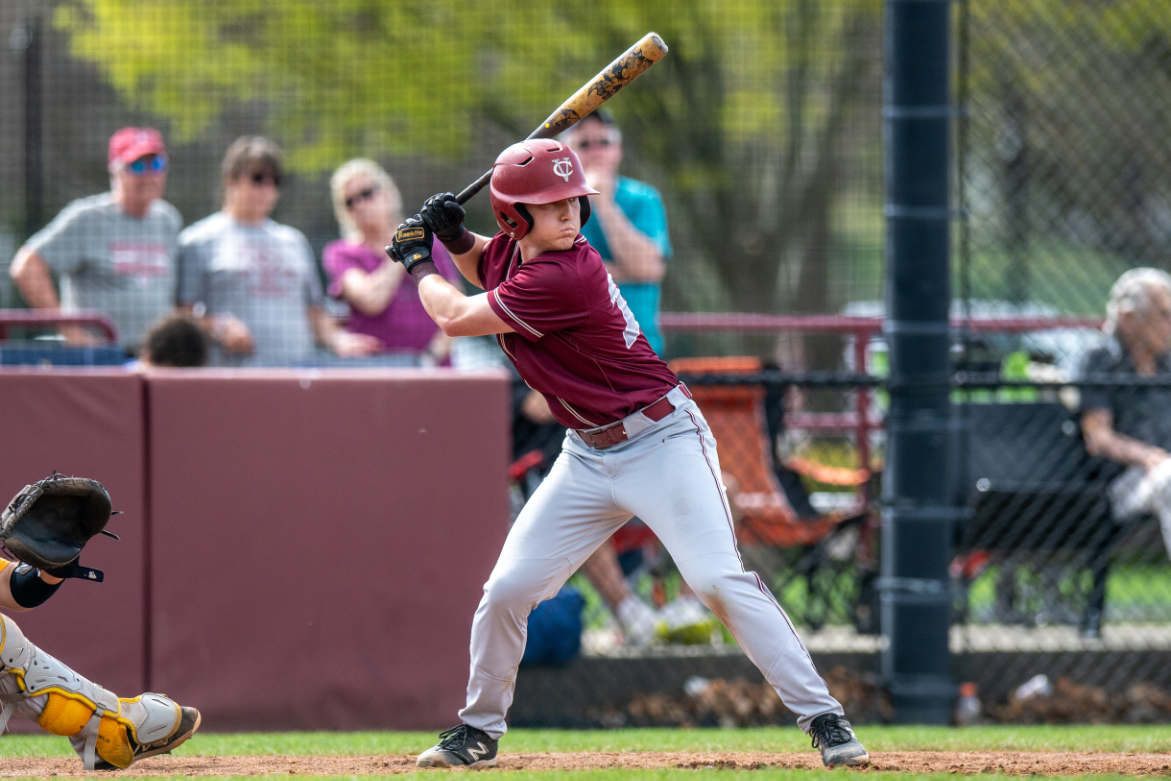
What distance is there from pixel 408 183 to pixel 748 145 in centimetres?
317

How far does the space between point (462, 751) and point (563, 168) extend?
1.75 metres

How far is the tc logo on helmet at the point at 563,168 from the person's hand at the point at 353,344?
298 centimetres

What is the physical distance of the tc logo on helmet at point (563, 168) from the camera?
4309 millimetres

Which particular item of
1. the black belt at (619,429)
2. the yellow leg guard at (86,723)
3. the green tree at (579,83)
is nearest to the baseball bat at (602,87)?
the black belt at (619,429)

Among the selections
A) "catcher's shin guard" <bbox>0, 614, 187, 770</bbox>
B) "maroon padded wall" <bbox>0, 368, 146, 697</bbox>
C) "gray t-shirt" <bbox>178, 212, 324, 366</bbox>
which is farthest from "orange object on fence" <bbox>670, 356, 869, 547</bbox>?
"catcher's shin guard" <bbox>0, 614, 187, 770</bbox>

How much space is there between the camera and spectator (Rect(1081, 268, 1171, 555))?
277 inches

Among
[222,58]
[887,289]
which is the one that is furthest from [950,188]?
[222,58]

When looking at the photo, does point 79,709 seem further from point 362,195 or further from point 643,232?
point 362,195

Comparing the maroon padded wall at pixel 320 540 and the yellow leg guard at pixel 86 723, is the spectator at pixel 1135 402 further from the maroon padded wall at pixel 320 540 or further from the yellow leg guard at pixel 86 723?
the yellow leg guard at pixel 86 723

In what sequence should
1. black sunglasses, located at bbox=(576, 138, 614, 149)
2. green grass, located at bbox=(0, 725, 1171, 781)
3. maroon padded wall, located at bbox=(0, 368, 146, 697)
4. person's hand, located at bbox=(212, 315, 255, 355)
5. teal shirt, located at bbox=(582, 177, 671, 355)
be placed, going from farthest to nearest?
person's hand, located at bbox=(212, 315, 255, 355), teal shirt, located at bbox=(582, 177, 671, 355), black sunglasses, located at bbox=(576, 138, 614, 149), maroon padded wall, located at bbox=(0, 368, 146, 697), green grass, located at bbox=(0, 725, 1171, 781)

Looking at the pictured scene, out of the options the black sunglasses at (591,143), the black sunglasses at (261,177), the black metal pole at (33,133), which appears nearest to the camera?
the black sunglasses at (591,143)

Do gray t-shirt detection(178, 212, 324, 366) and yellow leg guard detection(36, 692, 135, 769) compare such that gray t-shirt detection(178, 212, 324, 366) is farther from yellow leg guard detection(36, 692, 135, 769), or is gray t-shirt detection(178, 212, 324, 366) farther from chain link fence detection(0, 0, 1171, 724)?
yellow leg guard detection(36, 692, 135, 769)

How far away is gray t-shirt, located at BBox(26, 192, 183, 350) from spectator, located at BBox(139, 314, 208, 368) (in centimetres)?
74

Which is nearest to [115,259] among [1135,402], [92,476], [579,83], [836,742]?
[92,476]
